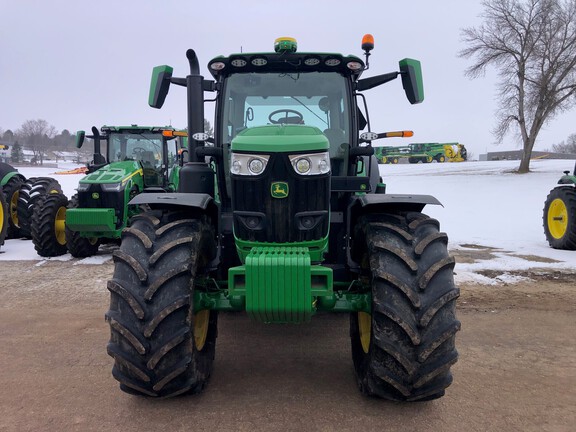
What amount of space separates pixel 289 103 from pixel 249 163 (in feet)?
4.55

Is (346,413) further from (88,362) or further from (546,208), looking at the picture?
(546,208)

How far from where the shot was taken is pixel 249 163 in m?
3.21

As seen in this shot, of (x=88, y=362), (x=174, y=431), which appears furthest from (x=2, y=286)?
(x=174, y=431)

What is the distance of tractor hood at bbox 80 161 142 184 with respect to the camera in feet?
28.9

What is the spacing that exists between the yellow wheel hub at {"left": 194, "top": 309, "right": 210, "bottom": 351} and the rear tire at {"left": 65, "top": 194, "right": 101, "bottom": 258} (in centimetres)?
609

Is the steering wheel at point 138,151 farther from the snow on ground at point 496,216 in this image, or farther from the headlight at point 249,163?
the headlight at point 249,163

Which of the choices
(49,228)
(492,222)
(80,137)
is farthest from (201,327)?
(492,222)

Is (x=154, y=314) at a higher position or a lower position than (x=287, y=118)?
lower

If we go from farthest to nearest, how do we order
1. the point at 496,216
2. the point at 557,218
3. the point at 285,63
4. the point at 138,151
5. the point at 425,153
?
the point at 425,153, the point at 496,216, the point at 138,151, the point at 557,218, the point at 285,63

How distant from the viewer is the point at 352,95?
168 inches

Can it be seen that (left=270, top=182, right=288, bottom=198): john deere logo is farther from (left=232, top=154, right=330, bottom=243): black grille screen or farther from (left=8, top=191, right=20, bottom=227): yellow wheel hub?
(left=8, top=191, right=20, bottom=227): yellow wheel hub

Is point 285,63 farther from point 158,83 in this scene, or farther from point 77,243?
point 77,243

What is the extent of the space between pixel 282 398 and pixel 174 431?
30.7 inches

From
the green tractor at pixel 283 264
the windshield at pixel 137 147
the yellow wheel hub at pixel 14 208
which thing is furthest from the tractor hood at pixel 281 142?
the yellow wheel hub at pixel 14 208
